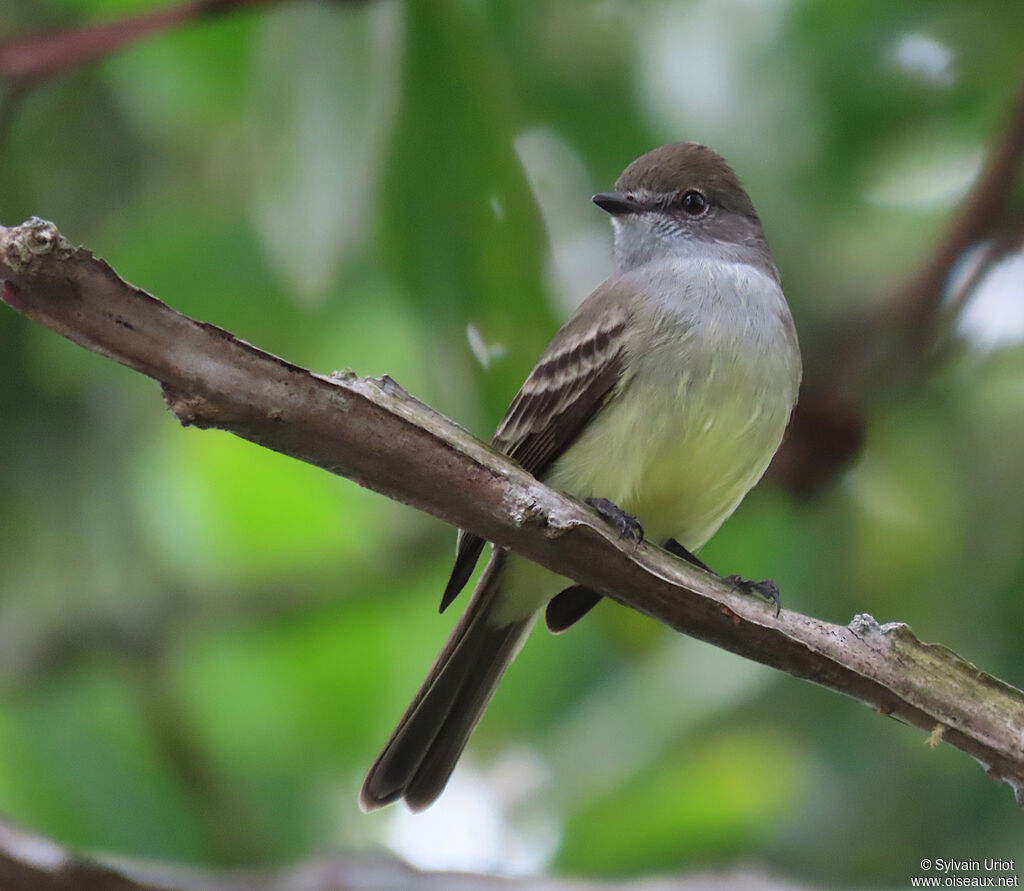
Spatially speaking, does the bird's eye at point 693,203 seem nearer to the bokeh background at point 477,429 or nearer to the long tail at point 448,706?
the bokeh background at point 477,429

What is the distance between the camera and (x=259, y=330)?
15.8 feet

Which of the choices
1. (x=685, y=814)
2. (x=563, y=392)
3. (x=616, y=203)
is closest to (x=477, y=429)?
(x=563, y=392)

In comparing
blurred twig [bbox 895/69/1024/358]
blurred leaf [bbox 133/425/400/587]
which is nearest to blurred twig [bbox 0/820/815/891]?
blurred twig [bbox 895/69/1024/358]

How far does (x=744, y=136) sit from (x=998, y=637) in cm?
163

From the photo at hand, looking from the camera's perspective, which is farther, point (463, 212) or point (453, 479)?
point (463, 212)

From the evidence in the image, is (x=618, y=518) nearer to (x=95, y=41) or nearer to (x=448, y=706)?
(x=448, y=706)

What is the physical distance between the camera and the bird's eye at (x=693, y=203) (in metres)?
4.61

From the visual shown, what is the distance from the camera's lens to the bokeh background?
3.67 m

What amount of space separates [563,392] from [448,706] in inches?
35.1

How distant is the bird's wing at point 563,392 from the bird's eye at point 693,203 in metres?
0.78

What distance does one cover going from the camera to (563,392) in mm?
3785

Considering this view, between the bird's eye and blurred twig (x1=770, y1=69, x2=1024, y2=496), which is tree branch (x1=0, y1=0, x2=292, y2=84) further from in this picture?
blurred twig (x1=770, y1=69, x2=1024, y2=496)

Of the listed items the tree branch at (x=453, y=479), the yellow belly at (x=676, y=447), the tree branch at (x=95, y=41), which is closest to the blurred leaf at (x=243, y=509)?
the yellow belly at (x=676, y=447)

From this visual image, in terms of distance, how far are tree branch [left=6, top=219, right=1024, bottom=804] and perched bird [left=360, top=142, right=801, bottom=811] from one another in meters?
0.93
